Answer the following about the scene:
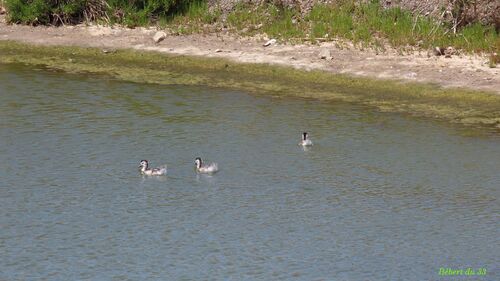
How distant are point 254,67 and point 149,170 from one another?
852 cm

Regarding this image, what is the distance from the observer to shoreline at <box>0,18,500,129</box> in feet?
71.6

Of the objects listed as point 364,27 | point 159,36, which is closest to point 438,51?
point 364,27

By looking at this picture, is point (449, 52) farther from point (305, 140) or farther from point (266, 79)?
point (305, 140)

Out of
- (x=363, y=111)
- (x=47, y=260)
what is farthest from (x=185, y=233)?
(x=363, y=111)

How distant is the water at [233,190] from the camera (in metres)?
12.8

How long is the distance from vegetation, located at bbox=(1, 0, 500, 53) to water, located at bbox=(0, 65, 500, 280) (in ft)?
13.0

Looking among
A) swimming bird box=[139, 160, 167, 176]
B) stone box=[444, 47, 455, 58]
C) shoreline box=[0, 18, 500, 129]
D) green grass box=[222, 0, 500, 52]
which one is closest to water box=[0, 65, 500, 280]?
swimming bird box=[139, 160, 167, 176]

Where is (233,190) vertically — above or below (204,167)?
below

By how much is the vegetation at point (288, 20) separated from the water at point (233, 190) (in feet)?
13.0

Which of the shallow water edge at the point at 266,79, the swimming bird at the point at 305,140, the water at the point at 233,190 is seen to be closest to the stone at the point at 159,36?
the shallow water edge at the point at 266,79

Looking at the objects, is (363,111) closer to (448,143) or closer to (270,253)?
(448,143)

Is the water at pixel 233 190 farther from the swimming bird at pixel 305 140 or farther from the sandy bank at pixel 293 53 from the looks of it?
the sandy bank at pixel 293 53

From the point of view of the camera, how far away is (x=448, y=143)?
61.5 feet

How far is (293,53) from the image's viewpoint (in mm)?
24906
